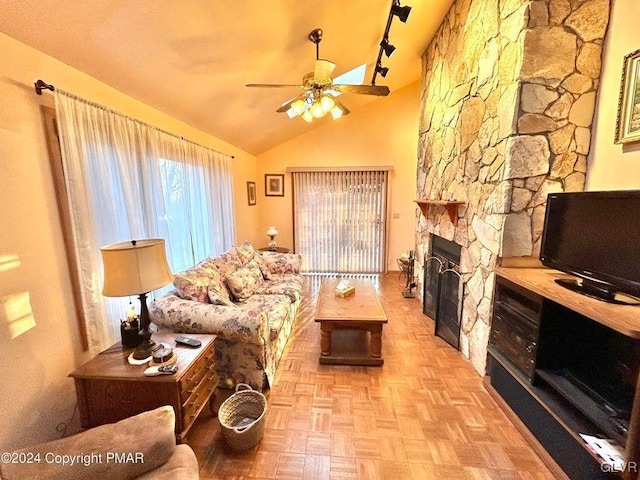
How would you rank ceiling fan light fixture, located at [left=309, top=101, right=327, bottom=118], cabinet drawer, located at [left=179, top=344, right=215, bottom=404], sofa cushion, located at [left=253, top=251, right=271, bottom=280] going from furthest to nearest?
1. sofa cushion, located at [left=253, top=251, right=271, bottom=280]
2. ceiling fan light fixture, located at [left=309, top=101, right=327, bottom=118]
3. cabinet drawer, located at [left=179, top=344, right=215, bottom=404]

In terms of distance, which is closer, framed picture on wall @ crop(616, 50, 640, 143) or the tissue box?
framed picture on wall @ crop(616, 50, 640, 143)

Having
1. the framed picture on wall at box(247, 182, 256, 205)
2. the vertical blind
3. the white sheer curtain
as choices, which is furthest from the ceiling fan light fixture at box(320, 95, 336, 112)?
the framed picture on wall at box(247, 182, 256, 205)

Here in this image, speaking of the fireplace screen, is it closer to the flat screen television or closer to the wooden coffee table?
the wooden coffee table

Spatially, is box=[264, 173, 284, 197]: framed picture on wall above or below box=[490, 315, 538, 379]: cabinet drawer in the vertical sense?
above

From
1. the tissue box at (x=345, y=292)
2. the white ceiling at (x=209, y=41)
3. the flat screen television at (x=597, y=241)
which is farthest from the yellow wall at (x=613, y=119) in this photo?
the tissue box at (x=345, y=292)

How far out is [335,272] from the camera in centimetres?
579

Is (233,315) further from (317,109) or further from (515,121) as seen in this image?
(515,121)

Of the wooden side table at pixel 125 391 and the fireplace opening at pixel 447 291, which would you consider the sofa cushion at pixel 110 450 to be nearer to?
the wooden side table at pixel 125 391

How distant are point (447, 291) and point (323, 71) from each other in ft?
8.55

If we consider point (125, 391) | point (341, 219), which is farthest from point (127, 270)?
point (341, 219)

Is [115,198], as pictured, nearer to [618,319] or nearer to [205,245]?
[205,245]

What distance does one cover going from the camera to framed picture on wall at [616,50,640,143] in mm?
1634

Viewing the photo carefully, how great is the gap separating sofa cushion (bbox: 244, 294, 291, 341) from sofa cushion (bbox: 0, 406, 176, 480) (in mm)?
1246

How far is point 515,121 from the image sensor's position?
2014mm
